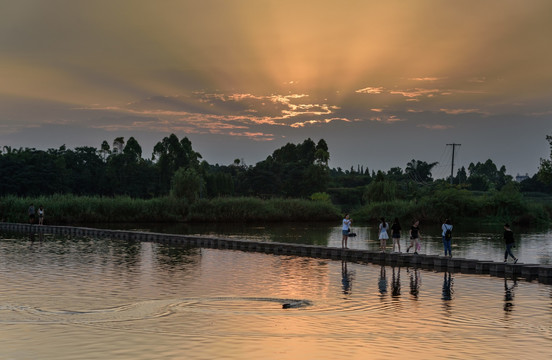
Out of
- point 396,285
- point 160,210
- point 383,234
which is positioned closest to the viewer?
point 396,285

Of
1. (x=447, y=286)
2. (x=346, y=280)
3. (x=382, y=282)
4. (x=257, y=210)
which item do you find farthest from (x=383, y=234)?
(x=257, y=210)

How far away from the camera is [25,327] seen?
1794cm

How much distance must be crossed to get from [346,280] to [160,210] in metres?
55.2

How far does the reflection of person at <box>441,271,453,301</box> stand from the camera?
78.4ft

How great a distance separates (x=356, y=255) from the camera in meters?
38.1

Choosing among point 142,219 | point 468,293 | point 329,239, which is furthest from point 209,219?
point 468,293

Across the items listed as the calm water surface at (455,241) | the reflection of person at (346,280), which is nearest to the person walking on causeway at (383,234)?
the reflection of person at (346,280)

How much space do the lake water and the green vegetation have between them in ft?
112

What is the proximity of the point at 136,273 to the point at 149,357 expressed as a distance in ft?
50.8

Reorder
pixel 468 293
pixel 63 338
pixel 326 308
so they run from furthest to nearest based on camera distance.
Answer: pixel 468 293 → pixel 326 308 → pixel 63 338

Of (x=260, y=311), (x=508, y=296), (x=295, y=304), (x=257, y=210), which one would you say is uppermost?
(x=257, y=210)

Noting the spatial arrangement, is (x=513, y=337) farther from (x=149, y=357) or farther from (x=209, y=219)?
(x=209, y=219)

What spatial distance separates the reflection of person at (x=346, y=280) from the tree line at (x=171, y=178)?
5409cm

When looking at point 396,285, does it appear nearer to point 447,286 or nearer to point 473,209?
point 447,286
